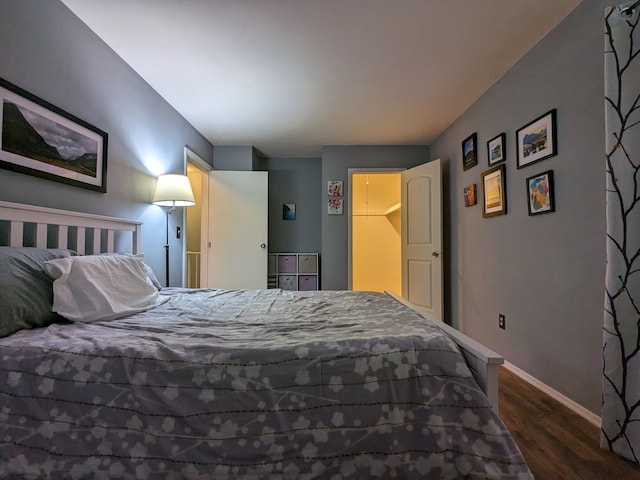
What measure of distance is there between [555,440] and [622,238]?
105 cm

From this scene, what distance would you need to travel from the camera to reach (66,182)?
1754 mm

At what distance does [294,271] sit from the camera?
4.55 m

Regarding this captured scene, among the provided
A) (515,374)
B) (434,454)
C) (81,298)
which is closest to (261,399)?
(434,454)

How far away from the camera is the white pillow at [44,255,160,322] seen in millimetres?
1314

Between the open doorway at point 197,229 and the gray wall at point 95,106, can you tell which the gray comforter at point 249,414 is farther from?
the open doorway at point 197,229

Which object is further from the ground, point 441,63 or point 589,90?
point 441,63

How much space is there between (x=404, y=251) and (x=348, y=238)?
2.59 ft

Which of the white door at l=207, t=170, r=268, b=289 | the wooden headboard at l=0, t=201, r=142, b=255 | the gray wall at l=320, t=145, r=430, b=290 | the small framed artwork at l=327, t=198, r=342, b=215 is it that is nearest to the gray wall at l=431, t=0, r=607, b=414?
the gray wall at l=320, t=145, r=430, b=290

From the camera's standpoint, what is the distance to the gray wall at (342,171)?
4.19 m

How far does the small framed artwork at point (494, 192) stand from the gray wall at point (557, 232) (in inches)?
2.2

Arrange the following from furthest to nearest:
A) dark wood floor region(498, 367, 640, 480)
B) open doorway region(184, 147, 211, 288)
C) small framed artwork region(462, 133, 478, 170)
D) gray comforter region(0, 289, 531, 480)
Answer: open doorway region(184, 147, 211, 288) → small framed artwork region(462, 133, 478, 170) → dark wood floor region(498, 367, 640, 480) → gray comforter region(0, 289, 531, 480)

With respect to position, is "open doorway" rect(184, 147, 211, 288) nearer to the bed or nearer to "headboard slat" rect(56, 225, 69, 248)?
"headboard slat" rect(56, 225, 69, 248)

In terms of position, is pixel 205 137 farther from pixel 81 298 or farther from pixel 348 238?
pixel 81 298

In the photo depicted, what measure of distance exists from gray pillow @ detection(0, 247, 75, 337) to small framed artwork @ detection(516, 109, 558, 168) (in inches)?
114
